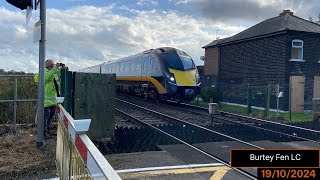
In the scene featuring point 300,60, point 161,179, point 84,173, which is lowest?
point 161,179

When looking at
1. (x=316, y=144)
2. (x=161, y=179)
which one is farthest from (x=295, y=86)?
(x=161, y=179)

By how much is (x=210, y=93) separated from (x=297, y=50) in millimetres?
6671

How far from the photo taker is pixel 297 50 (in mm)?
23516

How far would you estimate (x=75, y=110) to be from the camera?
26.8ft

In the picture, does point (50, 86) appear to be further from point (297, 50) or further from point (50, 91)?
point (297, 50)

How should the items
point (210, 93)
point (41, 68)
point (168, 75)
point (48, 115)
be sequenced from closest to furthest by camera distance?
1. point (41, 68)
2. point (48, 115)
3. point (168, 75)
4. point (210, 93)

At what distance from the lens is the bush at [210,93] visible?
77.5ft

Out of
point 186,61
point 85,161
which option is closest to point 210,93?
point 186,61

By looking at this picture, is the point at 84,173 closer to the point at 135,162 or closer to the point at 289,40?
the point at 135,162

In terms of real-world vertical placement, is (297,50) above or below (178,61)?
above

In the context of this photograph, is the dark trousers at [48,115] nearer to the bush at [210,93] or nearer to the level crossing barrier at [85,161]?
the level crossing barrier at [85,161]

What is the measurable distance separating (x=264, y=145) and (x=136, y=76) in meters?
16.6

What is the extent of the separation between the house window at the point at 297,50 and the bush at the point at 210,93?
5.62 m

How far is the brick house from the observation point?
2136cm
